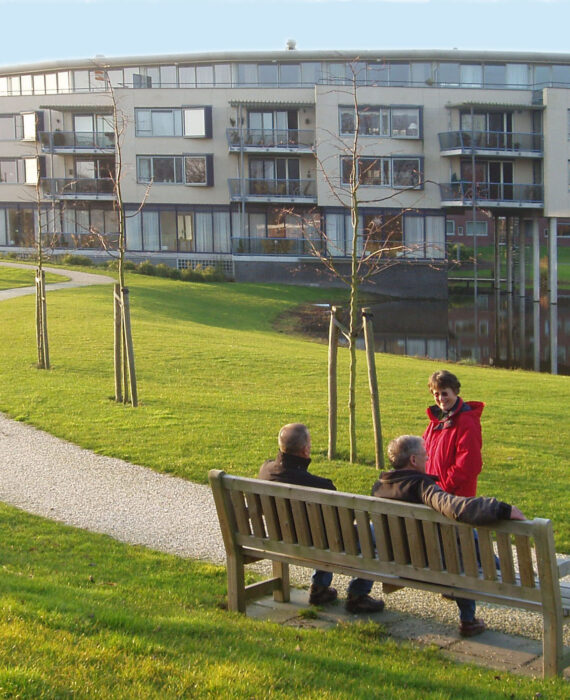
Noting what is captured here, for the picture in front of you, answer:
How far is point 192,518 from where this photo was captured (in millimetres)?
8867

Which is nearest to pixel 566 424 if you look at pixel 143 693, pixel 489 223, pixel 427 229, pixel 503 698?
pixel 503 698

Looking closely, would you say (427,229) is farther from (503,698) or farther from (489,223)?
(503,698)

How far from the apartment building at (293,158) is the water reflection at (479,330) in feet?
14.7

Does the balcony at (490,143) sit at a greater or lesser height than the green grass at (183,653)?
greater

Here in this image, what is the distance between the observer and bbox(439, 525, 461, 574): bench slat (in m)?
5.33

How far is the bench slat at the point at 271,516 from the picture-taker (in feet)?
19.8

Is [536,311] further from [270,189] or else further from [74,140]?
[74,140]

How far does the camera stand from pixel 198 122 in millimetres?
52750

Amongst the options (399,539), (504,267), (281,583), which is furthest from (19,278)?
(504,267)

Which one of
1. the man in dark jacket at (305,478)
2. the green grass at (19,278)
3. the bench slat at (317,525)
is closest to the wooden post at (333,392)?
the man in dark jacket at (305,478)

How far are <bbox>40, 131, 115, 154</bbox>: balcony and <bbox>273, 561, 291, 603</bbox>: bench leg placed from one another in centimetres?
5005

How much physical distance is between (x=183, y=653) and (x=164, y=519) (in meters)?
3.99

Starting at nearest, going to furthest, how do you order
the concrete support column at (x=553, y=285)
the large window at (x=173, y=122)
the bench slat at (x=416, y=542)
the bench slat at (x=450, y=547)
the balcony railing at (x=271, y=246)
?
the bench slat at (x=450, y=547) → the bench slat at (x=416, y=542) → the concrete support column at (x=553, y=285) → the balcony railing at (x=271, y=246) → the large window at (x=173, y=122)

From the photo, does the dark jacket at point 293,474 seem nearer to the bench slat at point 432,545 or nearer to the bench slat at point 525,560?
the bench slat at point 432,545
